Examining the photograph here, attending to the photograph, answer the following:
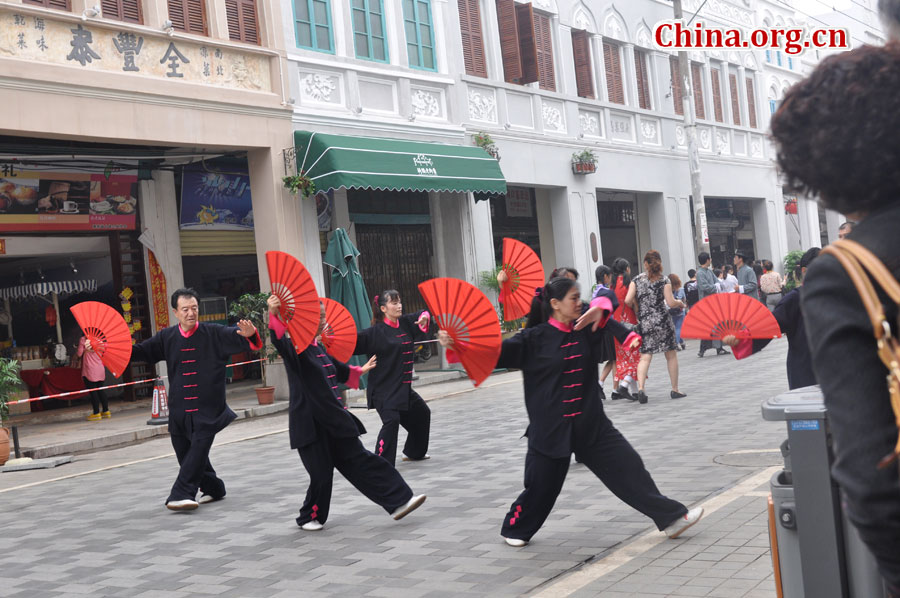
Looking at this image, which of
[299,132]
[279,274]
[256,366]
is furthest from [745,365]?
[279,274]

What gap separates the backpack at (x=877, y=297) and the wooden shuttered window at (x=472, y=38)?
747 inches

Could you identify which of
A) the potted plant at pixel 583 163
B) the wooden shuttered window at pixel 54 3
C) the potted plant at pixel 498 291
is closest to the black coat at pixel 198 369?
the wooden shuttered window at pixel 54 3

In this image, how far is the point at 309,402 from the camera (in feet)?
23.4

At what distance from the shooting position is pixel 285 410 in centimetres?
1571

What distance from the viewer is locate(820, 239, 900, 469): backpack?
1680 millimetres

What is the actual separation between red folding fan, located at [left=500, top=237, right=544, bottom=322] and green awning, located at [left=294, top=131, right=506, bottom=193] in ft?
24.9

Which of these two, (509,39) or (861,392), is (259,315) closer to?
(509,39)

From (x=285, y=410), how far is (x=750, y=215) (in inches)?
816

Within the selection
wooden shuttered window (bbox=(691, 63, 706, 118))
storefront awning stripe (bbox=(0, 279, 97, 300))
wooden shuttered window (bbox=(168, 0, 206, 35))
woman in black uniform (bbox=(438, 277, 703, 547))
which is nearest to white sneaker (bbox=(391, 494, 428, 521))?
woman in black uniform (bbox=(438, 277, 703, 547))

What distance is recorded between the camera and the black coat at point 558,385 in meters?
5.85

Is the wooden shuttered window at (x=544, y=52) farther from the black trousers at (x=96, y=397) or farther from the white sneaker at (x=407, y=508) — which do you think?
the white sneaker at (x=407, y=508)

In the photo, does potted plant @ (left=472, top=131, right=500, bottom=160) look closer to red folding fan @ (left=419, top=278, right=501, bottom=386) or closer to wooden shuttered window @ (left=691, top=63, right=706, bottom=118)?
wooden shuttered window @ (left=691, top=63, right=706, bottom=118)

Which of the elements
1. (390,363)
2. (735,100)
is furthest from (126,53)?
(735,100)

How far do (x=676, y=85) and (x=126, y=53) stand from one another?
55.8 feet
